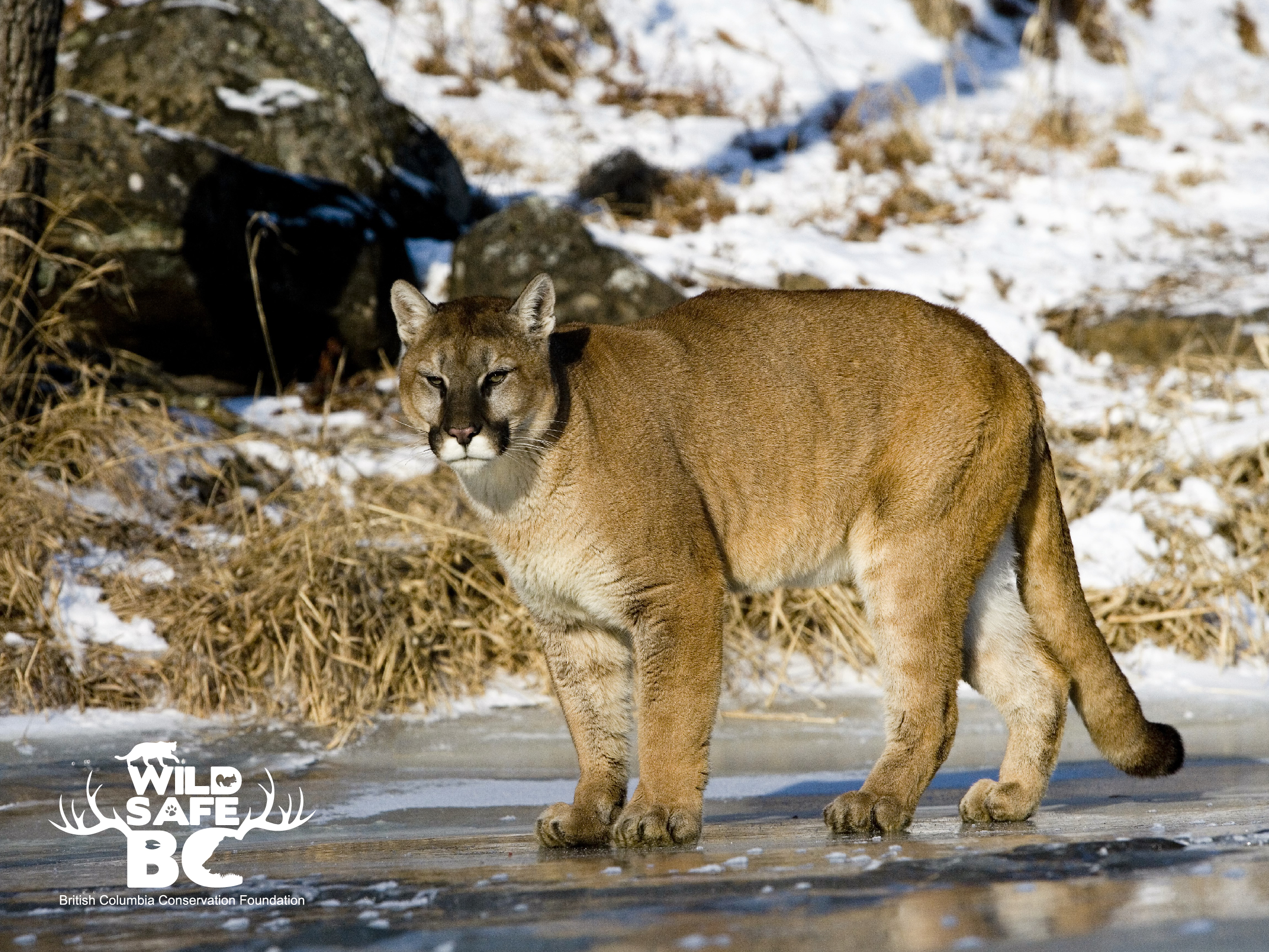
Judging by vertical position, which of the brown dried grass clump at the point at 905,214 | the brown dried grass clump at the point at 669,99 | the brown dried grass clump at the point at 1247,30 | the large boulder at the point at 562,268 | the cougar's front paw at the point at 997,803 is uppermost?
the brown dried grass clump at the point at 1247,30

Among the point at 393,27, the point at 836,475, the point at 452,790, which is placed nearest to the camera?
the point at 836,475

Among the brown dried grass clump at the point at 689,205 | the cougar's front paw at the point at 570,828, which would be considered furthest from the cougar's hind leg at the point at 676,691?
the brown dried grass clump at the point at 689,205

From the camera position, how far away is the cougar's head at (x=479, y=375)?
405 cm

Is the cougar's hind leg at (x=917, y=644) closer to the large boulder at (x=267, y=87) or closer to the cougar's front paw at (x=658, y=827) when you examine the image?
the cougar's front paw at (x=658, y=827)

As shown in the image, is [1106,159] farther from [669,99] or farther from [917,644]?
[917,644]

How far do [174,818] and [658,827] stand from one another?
1573 mm

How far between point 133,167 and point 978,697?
18.7 feet

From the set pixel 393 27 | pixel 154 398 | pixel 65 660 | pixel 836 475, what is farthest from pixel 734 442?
pixel 393 27

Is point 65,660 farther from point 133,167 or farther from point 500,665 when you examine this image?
point 133,167

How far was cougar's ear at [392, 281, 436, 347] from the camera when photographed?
4430mm

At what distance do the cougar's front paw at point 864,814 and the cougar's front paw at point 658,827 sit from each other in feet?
1.28

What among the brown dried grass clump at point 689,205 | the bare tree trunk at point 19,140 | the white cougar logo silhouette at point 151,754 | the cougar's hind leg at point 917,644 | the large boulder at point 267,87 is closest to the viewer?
the cougar's hind leg at point 917,644

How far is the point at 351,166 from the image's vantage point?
1030 centimetres

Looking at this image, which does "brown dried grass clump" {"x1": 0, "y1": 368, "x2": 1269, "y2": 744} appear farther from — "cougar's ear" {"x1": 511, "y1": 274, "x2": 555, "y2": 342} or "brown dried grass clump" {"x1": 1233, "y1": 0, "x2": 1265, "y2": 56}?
"brown dried grass clump" {"x1": 1233, "y1": 0, "x2": 1265, "y2": 56}
